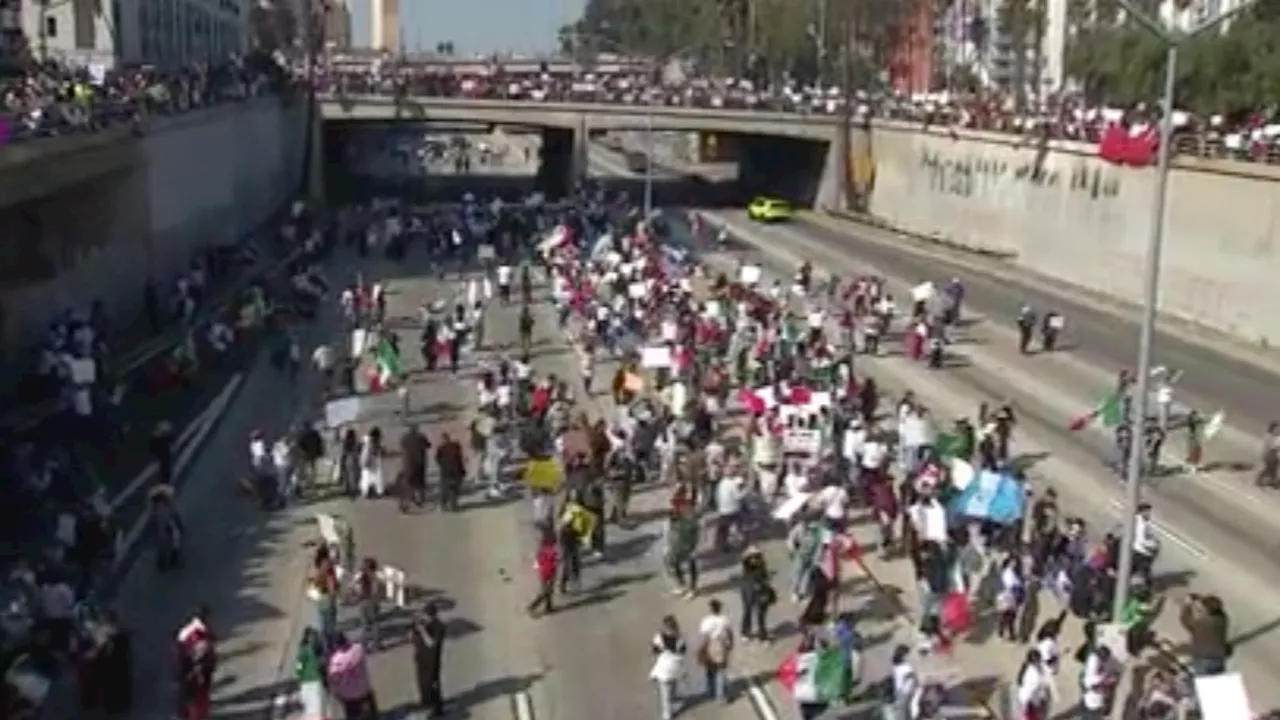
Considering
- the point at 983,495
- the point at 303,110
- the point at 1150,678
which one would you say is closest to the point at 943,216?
the point at 303,110

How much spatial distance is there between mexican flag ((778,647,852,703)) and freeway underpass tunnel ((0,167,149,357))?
73.1ft

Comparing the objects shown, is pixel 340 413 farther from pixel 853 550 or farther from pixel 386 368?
pixel 386 368

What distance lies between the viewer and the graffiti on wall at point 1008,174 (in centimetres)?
6059

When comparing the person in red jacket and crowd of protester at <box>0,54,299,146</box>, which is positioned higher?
crowd of protester at <box>0,54,299,146</box>

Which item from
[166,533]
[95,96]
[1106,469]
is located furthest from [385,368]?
[1106,469]

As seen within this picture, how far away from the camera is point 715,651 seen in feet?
70.1

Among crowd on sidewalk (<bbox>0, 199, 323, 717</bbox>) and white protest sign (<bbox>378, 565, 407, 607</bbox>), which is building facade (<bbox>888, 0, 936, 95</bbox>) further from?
white protest sign (<bbox>378, 565, 407, 607</bbox>)

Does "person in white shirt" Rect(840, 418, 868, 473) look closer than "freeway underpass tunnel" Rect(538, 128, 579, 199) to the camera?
Yes

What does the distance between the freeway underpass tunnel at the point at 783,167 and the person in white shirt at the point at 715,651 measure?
7187cm

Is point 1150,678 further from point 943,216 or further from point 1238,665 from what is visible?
point 943,216

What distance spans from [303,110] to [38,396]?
54919 millimetres

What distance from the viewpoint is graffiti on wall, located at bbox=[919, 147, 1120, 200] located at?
2386 inches

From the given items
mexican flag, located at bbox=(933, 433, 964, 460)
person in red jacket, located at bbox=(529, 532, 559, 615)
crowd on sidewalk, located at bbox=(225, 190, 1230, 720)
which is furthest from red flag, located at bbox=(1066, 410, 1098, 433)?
person in red jacket, located at bbox=(529, 532, 559, 615)

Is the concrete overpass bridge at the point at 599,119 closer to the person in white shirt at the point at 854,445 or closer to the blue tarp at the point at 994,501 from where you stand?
the person in white shirt at the point at 854,445
